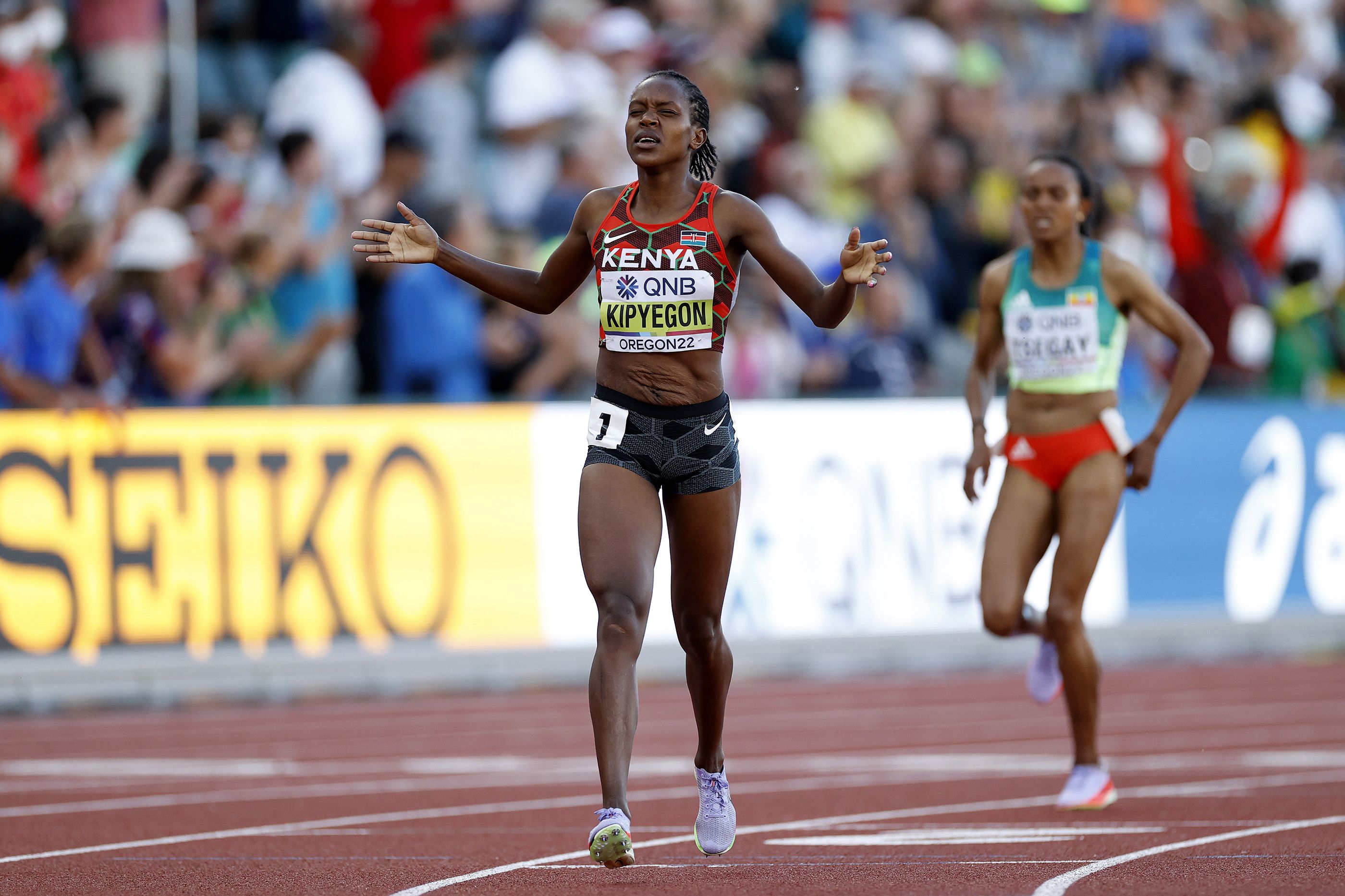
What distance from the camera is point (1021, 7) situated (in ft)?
73.7

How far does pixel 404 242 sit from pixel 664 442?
1.05 m

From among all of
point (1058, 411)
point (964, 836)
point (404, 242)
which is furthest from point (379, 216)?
point (964, 836)

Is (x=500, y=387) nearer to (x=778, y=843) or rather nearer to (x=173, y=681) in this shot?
(x=173, y=681)

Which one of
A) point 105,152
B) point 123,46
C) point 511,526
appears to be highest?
point 123,46

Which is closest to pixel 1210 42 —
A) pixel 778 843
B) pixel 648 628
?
pixel 648 628

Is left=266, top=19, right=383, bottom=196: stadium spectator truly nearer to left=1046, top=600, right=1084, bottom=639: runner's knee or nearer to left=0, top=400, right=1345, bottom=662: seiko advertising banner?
left=0, top=400, right=1345, bottom=662: seiko advertising banner

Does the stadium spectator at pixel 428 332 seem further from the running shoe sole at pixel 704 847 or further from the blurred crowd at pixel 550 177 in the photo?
the running shoe sole at pixel 704 847

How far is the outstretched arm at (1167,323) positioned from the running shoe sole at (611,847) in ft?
12.5

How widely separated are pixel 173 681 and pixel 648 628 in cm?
357

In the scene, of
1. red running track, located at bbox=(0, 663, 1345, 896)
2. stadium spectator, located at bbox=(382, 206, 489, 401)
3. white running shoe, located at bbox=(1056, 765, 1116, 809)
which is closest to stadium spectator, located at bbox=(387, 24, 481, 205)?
stadium spectator, located at bbox=(382, 206, 489, 401)

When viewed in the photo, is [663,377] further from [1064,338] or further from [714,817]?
[1064,338]

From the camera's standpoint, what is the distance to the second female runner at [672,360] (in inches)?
267

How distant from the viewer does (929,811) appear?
850 centimetres

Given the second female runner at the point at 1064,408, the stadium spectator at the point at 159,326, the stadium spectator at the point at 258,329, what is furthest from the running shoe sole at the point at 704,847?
the stadium spectator at the point at 258,329
